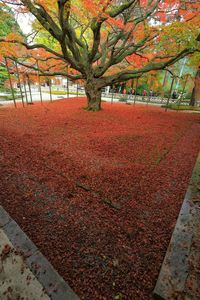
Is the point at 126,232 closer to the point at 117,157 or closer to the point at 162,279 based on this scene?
the point at 162,279

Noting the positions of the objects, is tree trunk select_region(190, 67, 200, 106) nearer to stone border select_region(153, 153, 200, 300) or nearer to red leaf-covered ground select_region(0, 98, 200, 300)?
red leaf-covered ground select_region(0, 98, 200, 300)

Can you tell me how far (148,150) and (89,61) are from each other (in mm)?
5528

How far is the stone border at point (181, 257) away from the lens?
104 cm

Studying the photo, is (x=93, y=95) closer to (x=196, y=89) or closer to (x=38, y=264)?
(x=38, y=264)

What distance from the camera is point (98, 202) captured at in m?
1.95

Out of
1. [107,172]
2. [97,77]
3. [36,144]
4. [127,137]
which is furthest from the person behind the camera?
[97,77]

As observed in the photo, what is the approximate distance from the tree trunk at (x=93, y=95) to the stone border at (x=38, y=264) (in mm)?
6914

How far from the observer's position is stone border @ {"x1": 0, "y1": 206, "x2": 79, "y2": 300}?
1011 millimetres

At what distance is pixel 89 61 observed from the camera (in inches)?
276

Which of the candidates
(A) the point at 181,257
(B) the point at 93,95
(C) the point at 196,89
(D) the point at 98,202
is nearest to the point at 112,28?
(B) the point at 93,95

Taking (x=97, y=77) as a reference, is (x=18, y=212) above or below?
below

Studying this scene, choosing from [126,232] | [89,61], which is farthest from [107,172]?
[89,61]

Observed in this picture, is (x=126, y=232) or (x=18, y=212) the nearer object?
(x=126, y=232)

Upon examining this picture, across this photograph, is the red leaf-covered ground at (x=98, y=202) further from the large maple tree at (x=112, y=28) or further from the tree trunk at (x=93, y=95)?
the tree trunk at (x=93, y=95)
